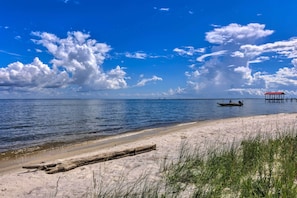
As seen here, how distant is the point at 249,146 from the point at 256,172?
62.3 inches

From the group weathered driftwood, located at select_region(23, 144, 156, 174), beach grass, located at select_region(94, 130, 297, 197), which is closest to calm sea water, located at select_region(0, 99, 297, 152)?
weathered driftwood, located at select_region(23, 144, 156, 174)

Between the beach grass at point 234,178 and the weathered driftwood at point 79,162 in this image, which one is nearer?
the beach grass at point 234,178

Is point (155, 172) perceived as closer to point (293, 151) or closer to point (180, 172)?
point (180, 172)

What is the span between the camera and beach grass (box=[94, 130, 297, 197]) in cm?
444

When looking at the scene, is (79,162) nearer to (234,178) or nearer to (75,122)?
(234,178)

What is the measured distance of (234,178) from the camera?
5.32m

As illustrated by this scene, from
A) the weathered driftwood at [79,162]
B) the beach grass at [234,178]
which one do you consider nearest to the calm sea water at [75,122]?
the weathered driftwood at [79,162]

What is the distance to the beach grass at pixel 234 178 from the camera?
4441 mm

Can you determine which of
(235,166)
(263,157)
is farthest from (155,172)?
(263,157)

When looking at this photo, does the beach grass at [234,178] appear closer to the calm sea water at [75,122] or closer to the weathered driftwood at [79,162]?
the weathered driftwood at [79,162]

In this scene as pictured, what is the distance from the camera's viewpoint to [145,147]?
37.2 ft

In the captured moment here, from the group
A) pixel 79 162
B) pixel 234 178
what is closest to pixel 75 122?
pixel 79 162

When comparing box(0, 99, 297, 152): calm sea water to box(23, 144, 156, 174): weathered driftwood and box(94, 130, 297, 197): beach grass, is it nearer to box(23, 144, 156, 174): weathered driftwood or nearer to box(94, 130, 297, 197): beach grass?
box(23, 144, 156, 174): weathered driftwood

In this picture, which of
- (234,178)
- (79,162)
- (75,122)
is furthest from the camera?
(75,122)
